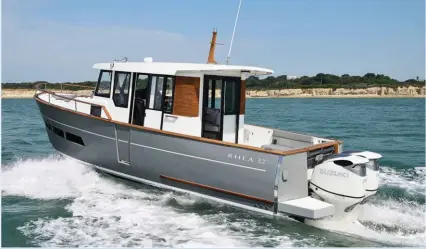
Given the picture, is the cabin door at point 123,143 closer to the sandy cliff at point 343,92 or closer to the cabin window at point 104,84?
the cabin window at point 104,84

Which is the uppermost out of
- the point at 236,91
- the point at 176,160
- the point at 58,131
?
the point at 236,91

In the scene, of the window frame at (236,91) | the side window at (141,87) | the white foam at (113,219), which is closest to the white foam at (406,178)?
the window frame at (236,91)

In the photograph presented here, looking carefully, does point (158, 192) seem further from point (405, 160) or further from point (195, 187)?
point (405, 160)

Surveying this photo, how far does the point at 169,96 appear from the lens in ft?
30.4

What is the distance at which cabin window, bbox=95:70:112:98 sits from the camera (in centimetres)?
1031

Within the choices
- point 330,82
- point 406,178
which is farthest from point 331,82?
point 406,178

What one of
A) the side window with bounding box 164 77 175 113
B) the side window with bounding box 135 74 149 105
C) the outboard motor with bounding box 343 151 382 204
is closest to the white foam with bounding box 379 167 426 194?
the outboard motor with bounding box 343 151 382 204

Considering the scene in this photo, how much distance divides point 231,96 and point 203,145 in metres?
1.38

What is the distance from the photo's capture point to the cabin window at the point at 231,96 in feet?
30.3

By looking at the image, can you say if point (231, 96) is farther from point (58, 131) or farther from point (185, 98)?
point (58, 131)

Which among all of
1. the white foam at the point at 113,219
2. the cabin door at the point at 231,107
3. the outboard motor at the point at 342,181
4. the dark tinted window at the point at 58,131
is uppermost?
the cabin door at the point at 231,107

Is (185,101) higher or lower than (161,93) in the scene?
lower

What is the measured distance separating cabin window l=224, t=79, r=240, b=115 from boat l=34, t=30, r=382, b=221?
2 centimetres

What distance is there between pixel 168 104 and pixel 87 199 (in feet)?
8.05
